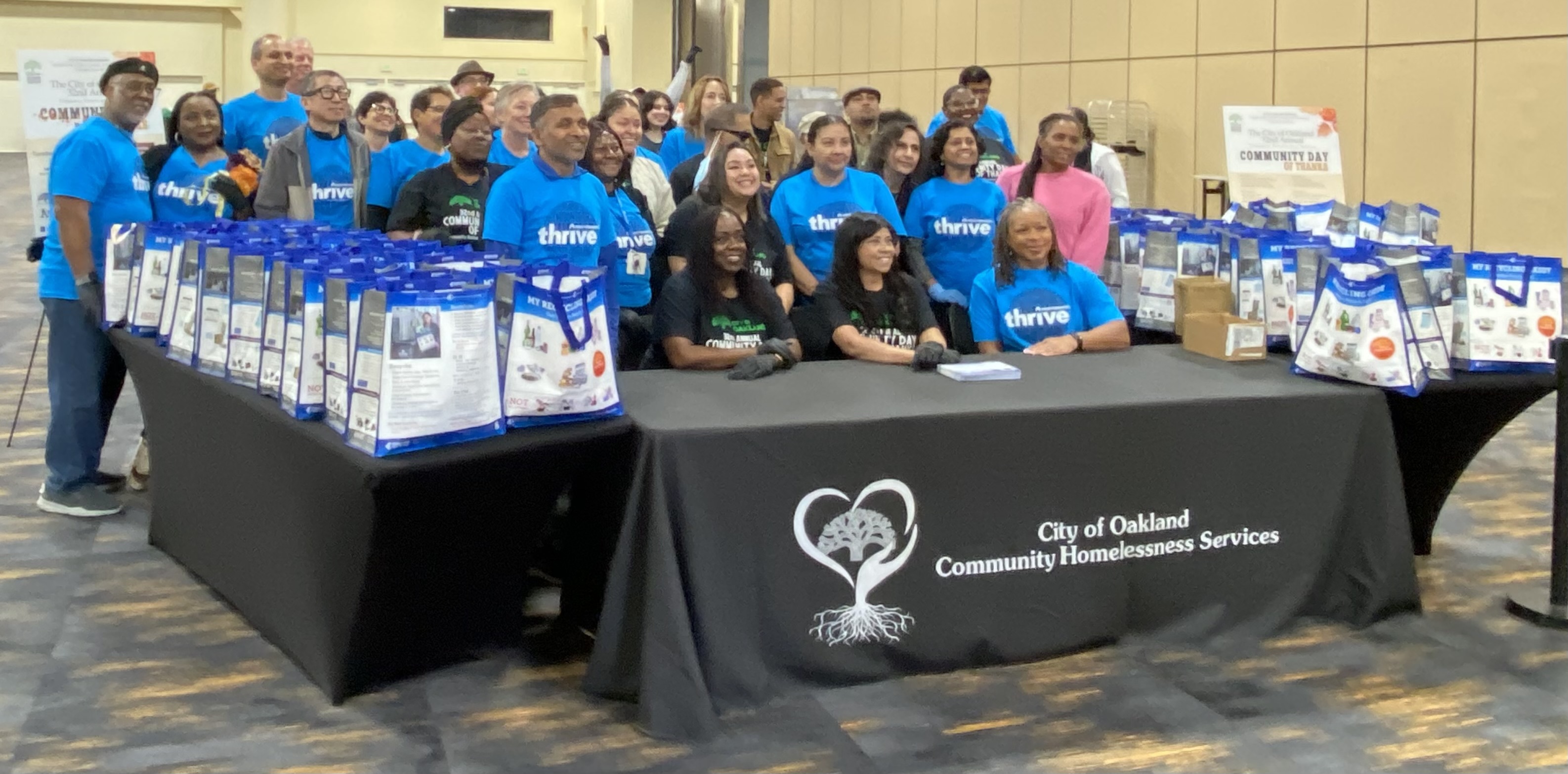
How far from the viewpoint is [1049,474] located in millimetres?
3352

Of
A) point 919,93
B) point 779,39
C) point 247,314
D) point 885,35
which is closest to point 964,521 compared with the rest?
point 247,314

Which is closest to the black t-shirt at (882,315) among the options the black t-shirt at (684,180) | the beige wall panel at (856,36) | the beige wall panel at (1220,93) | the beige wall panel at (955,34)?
the black t-shirt at (684,180)

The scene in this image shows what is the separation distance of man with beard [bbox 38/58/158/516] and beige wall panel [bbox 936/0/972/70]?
1035cm

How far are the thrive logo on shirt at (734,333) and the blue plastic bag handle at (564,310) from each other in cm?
107

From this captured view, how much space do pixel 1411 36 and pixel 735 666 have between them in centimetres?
732

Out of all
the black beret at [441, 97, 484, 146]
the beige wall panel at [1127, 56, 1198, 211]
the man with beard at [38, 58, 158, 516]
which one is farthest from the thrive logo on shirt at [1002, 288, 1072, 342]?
the beige wall panel at [1127, 56, 1198, 211]

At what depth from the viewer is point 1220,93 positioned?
10461 millimetres

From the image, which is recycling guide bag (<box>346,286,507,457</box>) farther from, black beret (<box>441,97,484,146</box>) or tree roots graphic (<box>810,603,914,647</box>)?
black beret (<box>441,97,484,146</box>)

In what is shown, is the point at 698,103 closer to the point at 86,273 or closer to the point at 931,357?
the point at 86,273

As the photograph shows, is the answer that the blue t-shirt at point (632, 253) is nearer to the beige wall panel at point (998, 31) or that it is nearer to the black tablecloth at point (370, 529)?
the black tablecloth at point (370, 529)

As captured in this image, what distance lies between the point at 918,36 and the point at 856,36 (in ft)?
5.36

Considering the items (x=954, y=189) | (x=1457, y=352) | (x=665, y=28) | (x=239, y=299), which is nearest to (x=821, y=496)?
(x=239, y=299)

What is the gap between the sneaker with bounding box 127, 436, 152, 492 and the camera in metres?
5.09

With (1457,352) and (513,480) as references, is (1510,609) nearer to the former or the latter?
(1457,352)
